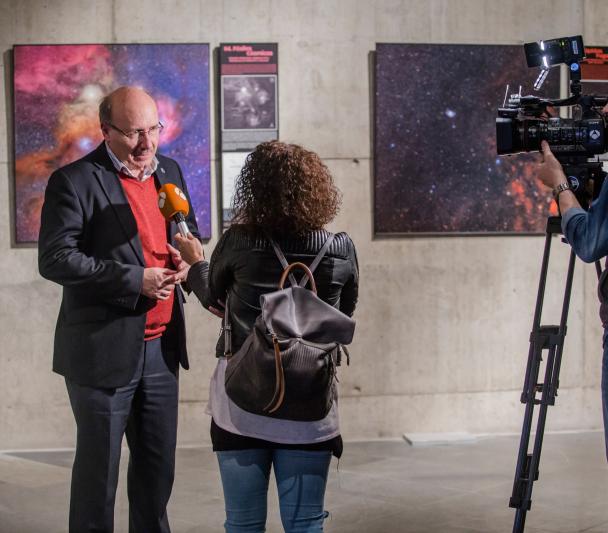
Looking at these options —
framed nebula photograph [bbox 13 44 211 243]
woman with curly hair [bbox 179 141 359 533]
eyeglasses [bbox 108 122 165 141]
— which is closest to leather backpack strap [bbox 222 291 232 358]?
woman with curly hair [bbox 179 141 359 533]

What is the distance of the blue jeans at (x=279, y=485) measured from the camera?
2.63 meters

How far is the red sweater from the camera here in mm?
3359

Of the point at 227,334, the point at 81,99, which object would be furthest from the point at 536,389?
the point at 81,99

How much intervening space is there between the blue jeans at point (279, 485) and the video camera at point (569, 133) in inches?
52.2

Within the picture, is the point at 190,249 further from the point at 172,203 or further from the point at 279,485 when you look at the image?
the point at 279,485

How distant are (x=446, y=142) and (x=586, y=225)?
3136 millimetres

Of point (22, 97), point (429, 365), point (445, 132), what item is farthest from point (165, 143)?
point (429, 365)

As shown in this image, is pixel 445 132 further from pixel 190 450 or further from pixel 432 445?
pixel 190 450

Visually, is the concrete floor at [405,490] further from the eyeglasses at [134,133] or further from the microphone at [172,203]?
the eyeglasses at [134,133]

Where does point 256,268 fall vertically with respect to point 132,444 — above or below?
above

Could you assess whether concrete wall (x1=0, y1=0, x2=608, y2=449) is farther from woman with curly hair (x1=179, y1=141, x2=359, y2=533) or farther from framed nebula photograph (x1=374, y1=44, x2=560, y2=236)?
woman with curly hair (x1=179, y1=141, x2=359, y2=533)

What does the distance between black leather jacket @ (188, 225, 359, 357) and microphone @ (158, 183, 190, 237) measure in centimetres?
49

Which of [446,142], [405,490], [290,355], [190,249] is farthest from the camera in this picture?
[446,142]

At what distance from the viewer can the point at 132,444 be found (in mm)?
3424
